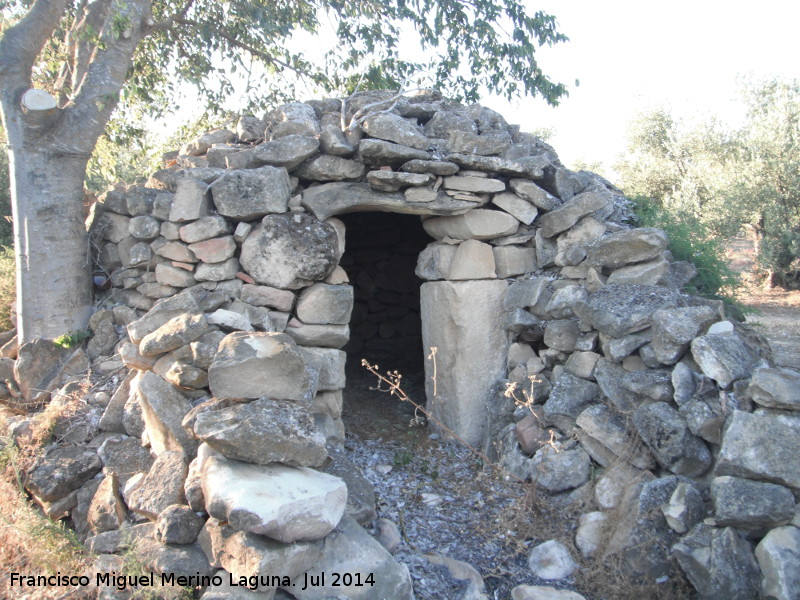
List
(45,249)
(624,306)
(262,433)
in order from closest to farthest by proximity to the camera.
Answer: (262,433)
(624,306)
(45,249)

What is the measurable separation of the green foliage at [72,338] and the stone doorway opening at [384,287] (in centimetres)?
294

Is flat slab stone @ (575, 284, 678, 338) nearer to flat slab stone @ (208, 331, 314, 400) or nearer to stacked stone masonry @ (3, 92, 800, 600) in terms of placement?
stacked stone masonry @ (3, 92, 800, 600)

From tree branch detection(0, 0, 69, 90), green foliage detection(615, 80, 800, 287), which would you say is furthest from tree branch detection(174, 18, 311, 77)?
green foliage detection(615, 80, 800, 287)

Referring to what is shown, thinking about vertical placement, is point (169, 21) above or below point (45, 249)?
above

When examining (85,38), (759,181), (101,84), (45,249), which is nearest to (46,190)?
(45,249)

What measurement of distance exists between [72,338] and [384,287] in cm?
371

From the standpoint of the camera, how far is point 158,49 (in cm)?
599

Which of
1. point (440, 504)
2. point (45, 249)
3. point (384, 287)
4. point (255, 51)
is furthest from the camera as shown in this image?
point (384, 287)

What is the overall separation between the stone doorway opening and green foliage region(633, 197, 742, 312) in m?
2.66

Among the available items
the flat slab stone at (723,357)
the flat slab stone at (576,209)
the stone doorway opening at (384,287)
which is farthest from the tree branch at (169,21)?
the flat slab stone at (723,357)

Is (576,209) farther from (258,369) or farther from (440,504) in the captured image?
(258,369)

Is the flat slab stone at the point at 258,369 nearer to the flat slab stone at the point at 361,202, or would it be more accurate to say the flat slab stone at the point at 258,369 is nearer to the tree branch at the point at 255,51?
the flat slab stone at the point at 361,202

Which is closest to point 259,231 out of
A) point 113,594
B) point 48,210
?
point 48,210

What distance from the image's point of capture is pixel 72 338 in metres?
3.63
